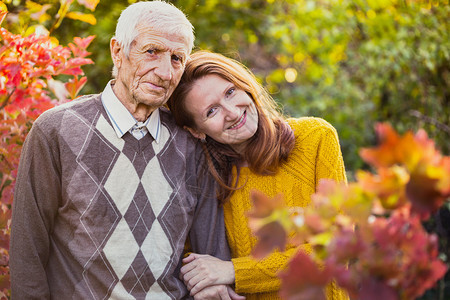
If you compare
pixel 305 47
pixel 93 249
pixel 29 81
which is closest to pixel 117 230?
pixel 93 249

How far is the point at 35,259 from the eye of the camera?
1.66m

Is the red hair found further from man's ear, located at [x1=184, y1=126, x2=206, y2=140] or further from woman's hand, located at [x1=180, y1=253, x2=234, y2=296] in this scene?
woman's hand, located at [x1=180, y1=253, x2=234, y2=296]

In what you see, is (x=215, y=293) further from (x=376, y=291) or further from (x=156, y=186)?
(x=376, y=291)

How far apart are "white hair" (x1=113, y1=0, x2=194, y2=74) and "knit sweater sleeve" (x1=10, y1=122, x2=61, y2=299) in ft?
1.43

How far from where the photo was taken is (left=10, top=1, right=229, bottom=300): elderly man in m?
1.66

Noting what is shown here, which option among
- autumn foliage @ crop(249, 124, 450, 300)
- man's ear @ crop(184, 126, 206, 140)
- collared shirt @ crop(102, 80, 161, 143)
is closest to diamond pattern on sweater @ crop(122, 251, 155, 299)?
collared shirt @ crop(102, 80, 161, 143)

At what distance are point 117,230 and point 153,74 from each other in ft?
1.82

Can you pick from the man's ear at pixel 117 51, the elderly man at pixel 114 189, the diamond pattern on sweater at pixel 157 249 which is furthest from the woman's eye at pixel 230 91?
the diamond pattern on sweater at pixel 157 249

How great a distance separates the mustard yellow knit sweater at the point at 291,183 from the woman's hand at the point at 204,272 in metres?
0.07

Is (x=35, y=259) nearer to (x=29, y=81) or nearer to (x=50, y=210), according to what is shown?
(x=50, y=210)

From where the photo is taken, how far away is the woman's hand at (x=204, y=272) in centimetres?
181

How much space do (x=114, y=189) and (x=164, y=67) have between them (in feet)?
1.52

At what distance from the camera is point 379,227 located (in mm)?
640

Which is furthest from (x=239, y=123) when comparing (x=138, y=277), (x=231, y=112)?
(x=138, y=277)
